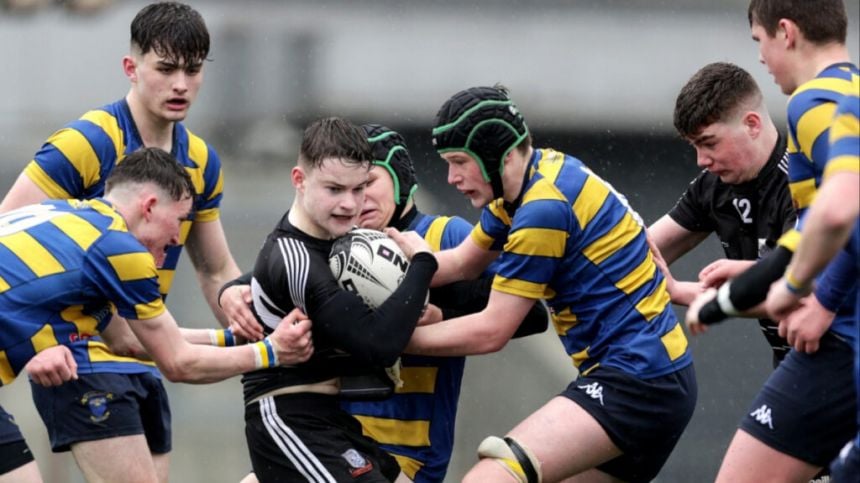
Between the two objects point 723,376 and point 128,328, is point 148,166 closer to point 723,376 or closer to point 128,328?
point 128,328

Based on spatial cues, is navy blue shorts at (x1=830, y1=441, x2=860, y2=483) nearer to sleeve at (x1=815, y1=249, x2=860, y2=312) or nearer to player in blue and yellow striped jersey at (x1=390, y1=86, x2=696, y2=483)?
sleeve at (x1=815, y1=249, x2=860, y2=312)

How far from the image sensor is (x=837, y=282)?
4426 mm

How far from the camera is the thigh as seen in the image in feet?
15.3

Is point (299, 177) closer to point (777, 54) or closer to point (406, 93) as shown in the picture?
point (777, 54)

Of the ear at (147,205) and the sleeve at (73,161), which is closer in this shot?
the ear at (147,205)

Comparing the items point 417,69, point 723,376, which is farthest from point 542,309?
point 417,69

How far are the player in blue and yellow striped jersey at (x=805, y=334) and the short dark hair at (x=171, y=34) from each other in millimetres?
2253

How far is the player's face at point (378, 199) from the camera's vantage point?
5336 millimetres

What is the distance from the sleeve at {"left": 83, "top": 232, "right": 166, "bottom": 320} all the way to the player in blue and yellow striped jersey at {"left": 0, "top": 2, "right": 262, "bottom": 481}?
759mm

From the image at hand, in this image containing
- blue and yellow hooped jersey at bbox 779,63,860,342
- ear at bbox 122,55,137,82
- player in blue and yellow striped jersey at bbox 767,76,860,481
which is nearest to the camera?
player in blue and yellow striped jersey at bbox 767,76,860,481

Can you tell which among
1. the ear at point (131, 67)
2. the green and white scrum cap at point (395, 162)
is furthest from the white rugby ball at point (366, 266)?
the ear at point (131, 67)

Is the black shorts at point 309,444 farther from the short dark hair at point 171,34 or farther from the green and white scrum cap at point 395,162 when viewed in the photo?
the short dark hair at point 171,34

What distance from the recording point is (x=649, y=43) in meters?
10.5

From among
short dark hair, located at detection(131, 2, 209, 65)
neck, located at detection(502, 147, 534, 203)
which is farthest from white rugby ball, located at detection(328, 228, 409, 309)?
short dark hair, located at detection(131, 2, 209, 65)
